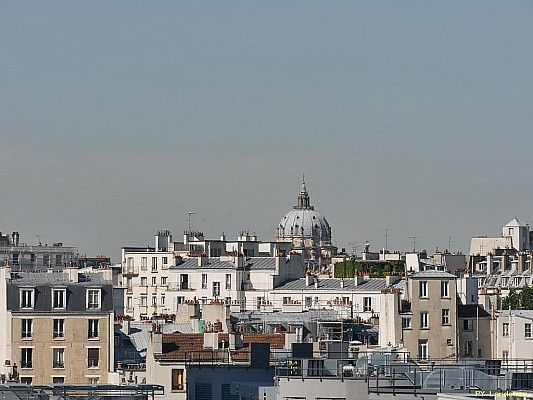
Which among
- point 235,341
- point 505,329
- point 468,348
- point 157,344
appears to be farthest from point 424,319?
point 157,344

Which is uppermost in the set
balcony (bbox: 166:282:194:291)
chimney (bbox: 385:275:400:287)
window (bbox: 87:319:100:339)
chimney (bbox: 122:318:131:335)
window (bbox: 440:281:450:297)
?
balcony (bbox: 166:282:194:291)

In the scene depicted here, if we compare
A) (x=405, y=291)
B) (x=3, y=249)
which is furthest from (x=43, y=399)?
(x=3, y=249)

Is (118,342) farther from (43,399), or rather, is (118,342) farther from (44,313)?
(43,399)

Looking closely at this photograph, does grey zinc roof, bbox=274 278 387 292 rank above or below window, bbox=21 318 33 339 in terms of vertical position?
above

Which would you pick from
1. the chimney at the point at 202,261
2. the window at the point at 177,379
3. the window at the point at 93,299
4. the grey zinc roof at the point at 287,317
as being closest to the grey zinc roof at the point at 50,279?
the window at the point at 93,299

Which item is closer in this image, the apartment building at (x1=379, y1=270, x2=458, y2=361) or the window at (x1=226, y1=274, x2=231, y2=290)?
the apartment building at (x1=379, y1=270, x2=458, y2=361)

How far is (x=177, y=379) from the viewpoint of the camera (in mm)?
63875

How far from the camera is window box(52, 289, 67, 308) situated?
252ft

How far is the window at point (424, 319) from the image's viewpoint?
3583 inches

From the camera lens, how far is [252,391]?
51250mm

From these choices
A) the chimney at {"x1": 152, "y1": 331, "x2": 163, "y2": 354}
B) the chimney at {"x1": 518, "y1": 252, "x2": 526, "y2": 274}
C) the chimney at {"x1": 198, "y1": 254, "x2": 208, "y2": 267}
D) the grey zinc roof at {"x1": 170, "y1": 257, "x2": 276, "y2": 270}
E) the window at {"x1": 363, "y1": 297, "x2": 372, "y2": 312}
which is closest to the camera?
the chimney at {"x1": 152, "y1": 331, "x2": 163, "y2": 354}

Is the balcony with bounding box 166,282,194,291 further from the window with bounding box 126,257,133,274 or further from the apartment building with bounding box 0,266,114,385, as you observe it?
the apartment building with bounding box 0,266,114,385

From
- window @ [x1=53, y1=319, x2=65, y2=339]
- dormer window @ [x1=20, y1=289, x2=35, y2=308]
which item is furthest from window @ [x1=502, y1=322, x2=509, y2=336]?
dormer window @ [x1=20, y1=289, x2=35, y2=308]

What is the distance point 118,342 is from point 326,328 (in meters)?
11.3
